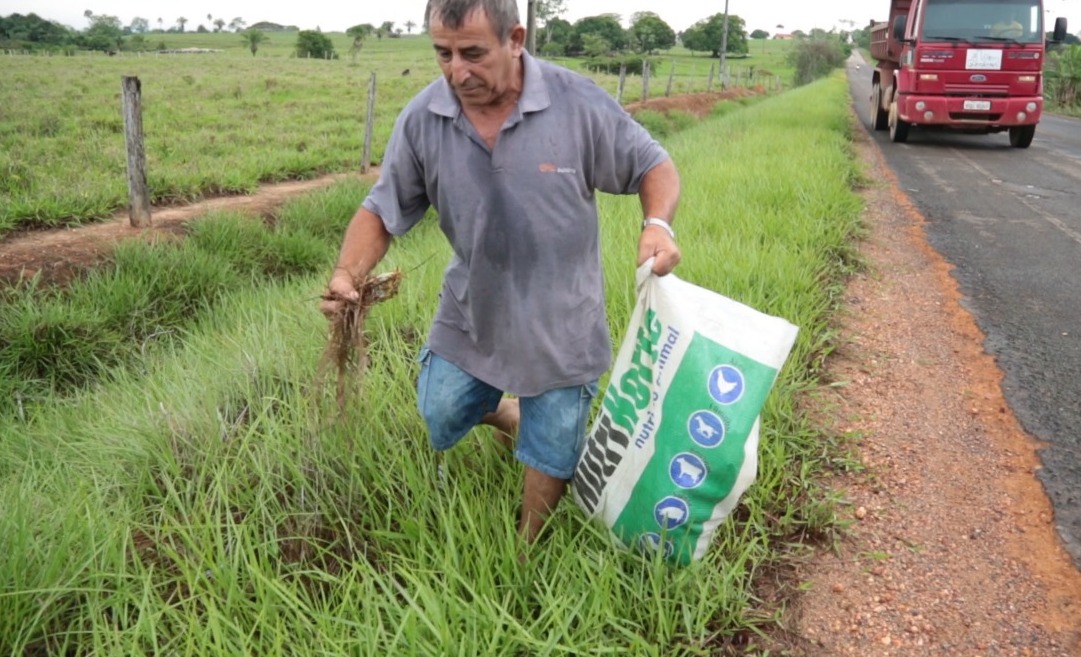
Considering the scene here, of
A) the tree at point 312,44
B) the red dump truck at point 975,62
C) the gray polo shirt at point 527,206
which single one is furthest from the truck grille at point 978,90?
the tree at point 312,44

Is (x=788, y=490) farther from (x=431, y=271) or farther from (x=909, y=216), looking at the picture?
(x=909, y=216)

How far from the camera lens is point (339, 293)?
2.00m

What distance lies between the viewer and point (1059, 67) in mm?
23969

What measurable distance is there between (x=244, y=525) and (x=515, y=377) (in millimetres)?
750

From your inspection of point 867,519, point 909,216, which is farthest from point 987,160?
point 867,519

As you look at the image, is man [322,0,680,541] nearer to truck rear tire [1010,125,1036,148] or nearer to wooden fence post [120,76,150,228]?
wooden fence post [120,76,150,228]

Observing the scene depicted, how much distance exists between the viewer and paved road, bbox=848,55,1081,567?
304 centimetres

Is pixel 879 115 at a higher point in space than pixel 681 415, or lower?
higher

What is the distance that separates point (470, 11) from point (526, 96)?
0.22m

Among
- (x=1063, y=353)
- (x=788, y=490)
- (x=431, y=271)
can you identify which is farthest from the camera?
(x=431, y=271)

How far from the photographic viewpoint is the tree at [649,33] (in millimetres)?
89938

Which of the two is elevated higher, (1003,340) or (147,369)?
(1003,340)

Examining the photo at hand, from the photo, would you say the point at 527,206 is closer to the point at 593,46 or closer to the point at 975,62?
the point at 975,62

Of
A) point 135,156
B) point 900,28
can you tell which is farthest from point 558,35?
point 135,156
